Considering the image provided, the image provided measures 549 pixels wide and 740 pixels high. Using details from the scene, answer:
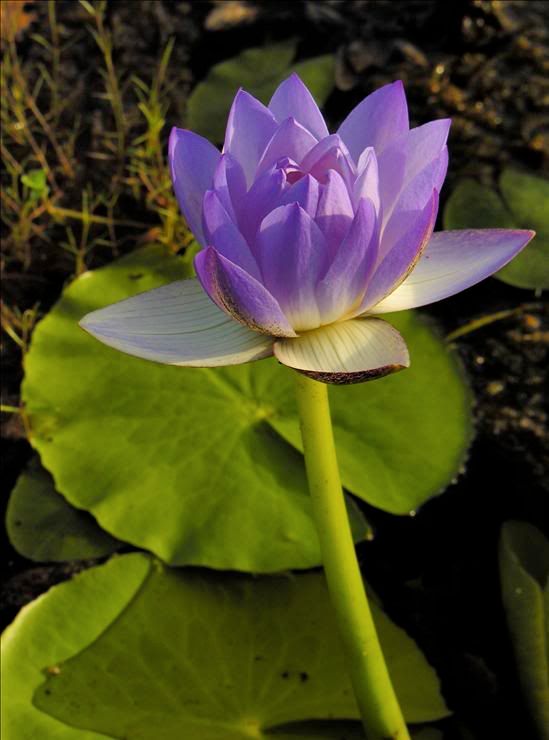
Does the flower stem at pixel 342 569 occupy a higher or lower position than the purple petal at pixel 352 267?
lower

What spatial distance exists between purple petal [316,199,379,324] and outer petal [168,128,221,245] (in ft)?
0.47

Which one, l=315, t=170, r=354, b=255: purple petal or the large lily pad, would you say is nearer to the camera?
l=315, t=170, r=354, b=255: purple petal

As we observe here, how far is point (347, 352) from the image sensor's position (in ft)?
2.45

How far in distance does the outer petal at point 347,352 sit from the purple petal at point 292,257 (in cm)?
3

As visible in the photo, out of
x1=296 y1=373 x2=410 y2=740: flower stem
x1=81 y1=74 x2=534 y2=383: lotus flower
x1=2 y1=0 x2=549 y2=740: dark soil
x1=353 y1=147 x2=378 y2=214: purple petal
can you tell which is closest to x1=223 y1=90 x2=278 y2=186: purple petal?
x1=81 y1=74 x2=534 y2=383: lotus flower

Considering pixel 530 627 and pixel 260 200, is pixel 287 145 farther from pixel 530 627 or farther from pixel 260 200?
pixel 530 627

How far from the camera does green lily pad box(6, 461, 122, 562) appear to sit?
1293 millimetres

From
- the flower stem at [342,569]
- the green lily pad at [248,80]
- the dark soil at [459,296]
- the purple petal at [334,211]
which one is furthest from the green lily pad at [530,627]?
the green lily pad at [248,80]

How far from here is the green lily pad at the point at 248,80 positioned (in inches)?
74.1

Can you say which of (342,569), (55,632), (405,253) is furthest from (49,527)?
(405,253)

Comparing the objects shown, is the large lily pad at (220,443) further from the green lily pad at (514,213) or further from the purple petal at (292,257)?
the purple petal at (292,257)

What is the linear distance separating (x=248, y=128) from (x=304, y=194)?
0.13 metres

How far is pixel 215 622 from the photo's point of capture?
1199mm

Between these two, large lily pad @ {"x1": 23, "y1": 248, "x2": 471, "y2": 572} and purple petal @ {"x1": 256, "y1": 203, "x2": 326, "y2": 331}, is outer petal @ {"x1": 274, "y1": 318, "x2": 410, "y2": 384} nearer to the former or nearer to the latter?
purple petal @ {"x1": 256, "y1": 203, "x2": 326, "y2": 331}
